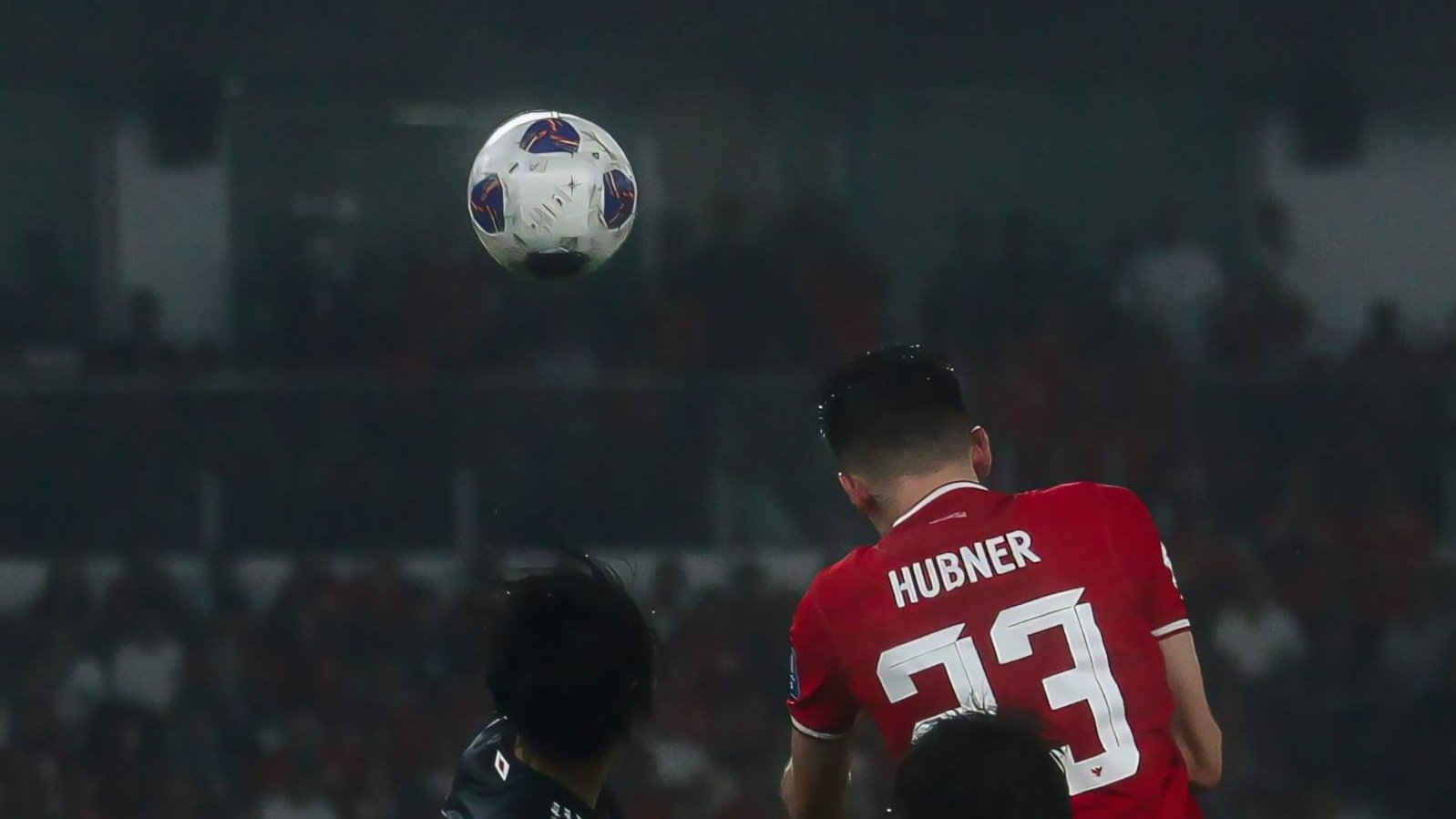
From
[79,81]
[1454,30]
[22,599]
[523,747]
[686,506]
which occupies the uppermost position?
[1454,30]

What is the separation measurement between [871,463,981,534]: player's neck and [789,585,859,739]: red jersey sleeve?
5.0 inches

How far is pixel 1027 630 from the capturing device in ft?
5.87

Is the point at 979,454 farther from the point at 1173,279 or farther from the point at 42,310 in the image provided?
the point at 42,310

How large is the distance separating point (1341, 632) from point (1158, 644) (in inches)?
149

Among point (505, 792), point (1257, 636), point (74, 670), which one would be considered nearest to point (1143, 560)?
point (505, 792)

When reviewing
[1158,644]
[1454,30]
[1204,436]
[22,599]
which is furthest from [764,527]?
[1158,644]

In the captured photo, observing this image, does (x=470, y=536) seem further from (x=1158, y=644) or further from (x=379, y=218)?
(x=1158, y=644)

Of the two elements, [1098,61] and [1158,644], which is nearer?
[1158,644]

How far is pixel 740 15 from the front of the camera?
5.54 m

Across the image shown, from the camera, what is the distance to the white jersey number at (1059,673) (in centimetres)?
177

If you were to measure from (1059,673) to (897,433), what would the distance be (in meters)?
0.33

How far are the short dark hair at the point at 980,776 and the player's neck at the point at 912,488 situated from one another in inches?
22.6

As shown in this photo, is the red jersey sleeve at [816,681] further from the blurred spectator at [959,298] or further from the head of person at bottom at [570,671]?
the blurred spectator at [959,298]

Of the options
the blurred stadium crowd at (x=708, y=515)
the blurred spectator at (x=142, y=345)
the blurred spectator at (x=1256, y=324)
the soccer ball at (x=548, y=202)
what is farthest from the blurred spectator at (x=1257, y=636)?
the blurred spectator at (x=142, y=345)
